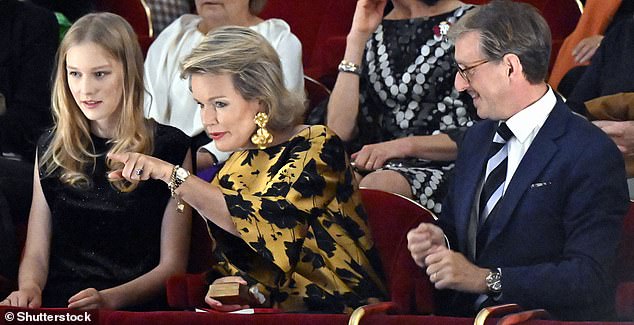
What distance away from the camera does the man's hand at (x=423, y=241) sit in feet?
8.22

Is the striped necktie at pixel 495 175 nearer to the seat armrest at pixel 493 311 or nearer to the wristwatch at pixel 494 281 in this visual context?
the wristwatch at pixel 494 281

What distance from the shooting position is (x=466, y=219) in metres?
2.71

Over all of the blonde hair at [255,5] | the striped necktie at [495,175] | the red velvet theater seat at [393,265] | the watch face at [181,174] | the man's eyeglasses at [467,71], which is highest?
the blonde hair at [255,5]

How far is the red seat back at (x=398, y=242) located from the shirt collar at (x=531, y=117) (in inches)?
10.8

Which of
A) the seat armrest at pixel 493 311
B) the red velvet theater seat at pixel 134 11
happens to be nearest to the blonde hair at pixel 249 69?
the seat armrest at pixel 493 311

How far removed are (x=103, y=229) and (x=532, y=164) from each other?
1.04 meters

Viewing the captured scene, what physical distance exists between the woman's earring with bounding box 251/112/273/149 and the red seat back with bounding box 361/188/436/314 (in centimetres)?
25

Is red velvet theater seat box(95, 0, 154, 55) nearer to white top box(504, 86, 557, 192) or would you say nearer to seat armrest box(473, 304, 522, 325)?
white top box(504, 86, 557, 192)

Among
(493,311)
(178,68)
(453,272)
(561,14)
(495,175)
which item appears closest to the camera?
(493,311)

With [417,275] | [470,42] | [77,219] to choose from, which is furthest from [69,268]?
[470,42]

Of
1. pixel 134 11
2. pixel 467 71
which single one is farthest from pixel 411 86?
pixel 134 11

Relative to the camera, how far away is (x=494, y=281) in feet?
8.20

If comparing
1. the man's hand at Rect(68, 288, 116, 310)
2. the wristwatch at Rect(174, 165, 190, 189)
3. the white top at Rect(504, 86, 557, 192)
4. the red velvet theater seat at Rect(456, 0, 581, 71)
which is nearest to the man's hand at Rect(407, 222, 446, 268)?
the white top at Rect(504, 86, 557, 192)

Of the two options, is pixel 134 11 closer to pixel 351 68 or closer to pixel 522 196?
pixel 351 68
